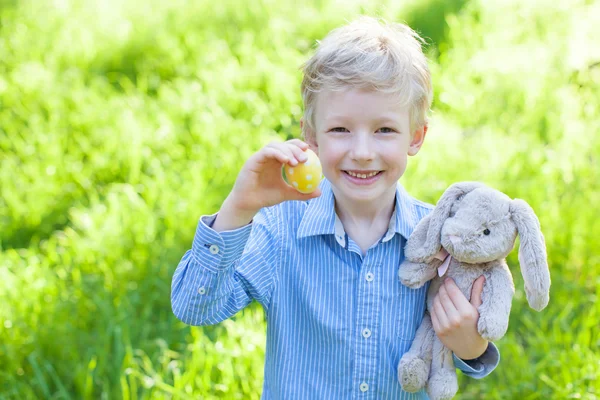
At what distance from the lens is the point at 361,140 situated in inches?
67.2

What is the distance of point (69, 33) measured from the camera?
Result: 5.25m

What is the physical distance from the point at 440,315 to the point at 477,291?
102 millimetres

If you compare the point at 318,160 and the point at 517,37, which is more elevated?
the point at 517,37

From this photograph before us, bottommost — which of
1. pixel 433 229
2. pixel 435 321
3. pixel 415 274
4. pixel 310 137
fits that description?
pixel 435 321

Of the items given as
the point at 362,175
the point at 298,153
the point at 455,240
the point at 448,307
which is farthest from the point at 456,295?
the point at 298,153

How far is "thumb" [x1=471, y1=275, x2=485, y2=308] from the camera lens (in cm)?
171

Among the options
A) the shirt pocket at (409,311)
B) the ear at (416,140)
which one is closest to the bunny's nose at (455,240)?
the shirt pocket at (409,311)

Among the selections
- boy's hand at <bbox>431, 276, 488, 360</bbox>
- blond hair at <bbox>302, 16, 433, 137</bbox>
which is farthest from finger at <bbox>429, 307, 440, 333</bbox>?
blond hair at <bbox>302, 16, 433, 137</bbox>

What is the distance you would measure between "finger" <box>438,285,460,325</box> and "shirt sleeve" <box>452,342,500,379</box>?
16 centimetres

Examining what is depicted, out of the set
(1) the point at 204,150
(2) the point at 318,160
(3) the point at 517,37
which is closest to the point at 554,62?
(3) the point at 517,37

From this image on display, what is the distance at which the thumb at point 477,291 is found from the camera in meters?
1.71

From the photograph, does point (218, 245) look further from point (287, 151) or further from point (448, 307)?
point (448, 307)

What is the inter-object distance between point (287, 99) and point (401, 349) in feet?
9.11

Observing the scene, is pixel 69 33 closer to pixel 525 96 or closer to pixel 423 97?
pixel 525 96
